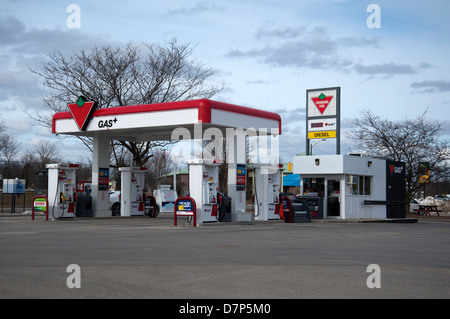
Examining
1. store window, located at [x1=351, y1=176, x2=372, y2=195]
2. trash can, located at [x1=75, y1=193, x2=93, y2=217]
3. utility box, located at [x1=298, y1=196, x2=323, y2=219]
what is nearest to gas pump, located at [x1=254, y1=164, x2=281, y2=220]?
utility box, located at [x1=298, y1=196, x2=323, y2=219]

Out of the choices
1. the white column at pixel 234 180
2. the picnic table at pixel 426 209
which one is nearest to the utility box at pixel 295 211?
the white column at pixel 234 180

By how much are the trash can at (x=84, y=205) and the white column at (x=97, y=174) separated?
227mm

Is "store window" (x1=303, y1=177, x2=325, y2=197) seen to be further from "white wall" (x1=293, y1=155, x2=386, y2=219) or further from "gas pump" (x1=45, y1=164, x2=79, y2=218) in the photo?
"gas pump" (x1=45, y1=164, x2=79, y2=218)

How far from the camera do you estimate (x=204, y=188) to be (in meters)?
23.1

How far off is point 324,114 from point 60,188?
15032 millimetres

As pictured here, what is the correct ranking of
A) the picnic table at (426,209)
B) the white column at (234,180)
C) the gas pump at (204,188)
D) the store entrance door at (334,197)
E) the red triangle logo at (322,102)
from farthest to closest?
the picnic table at (426,209), the red triangle logo at (322,102), the store entrance door at (334,197), the white column at (234,180), the gas pump at (204,188)

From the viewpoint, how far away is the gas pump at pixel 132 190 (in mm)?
29891

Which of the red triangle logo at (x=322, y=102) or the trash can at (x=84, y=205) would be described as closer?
the trash can at (x=84, y=205)

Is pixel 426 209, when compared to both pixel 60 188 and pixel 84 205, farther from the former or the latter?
pixel 60 188

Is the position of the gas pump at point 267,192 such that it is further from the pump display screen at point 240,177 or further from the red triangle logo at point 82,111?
the red triangle logo at point 82,111

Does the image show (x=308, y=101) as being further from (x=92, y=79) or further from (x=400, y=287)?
(x=400, y=287)

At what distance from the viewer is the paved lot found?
8.05 metres

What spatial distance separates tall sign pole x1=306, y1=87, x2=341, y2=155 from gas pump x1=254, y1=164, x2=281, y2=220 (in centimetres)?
659
